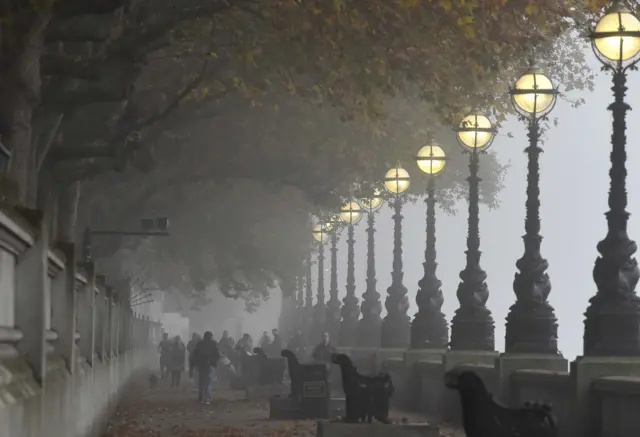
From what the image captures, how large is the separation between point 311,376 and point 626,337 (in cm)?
1259

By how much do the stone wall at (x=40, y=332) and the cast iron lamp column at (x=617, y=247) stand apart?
20.6ft

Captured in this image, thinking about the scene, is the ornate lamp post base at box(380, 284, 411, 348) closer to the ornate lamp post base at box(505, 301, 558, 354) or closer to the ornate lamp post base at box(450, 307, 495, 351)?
the ornate lamp post base at box(450, 307, 495, 351)

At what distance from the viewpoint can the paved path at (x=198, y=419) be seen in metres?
25.3

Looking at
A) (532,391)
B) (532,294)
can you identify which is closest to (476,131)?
(532,294)

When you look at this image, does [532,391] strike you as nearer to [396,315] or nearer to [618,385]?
[618,385]

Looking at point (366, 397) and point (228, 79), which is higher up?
point (228, 79)

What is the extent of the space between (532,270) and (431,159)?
34.9 feet

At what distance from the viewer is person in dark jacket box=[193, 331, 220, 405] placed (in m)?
40.2

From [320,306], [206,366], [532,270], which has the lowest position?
[206,366]

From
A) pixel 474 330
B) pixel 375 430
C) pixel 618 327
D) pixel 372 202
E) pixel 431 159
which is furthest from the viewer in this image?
pixel 372 202

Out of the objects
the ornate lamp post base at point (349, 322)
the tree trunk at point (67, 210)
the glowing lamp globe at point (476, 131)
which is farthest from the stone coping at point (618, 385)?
the ornate lamp post base at point (349, 322)

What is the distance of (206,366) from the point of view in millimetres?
40969

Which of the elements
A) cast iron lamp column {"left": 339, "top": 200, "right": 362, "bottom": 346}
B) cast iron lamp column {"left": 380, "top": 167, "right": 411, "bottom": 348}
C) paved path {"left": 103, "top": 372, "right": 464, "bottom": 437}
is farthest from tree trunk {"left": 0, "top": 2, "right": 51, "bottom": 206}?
cast iron lamp column {"left": 339, "top": 200, "right": 362, "bottom": 346}

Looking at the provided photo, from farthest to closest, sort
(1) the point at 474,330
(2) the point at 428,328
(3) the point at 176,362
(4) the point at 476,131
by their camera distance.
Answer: (3) the point at 176,362, (2) the point at 428,328, (1) the point at 474,330, (4) the point at 476,131
